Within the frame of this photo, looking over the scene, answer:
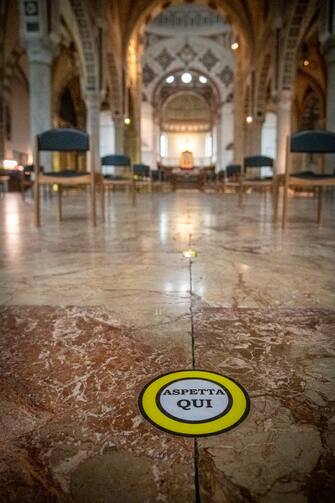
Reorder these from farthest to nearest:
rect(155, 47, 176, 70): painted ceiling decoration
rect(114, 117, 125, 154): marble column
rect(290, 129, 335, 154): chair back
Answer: rect(155, 47, 176, 70): painted ceiling decoration, rect(114, 117, 125, 154): marble column, rect(290, 129, 335, 154): chair back

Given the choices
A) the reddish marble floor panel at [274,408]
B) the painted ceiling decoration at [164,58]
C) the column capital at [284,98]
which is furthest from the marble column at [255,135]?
the reddish marble floor panel at [274,408]

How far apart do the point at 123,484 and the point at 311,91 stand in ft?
75.8

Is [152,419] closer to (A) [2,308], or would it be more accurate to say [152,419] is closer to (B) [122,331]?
(B) [122,331]

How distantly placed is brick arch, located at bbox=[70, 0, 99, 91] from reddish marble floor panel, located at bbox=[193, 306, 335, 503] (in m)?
12.7

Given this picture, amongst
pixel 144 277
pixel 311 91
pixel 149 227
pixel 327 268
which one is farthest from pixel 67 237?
pixel 311 91

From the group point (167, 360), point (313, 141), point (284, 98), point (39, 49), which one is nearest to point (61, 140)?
point (313, 141)

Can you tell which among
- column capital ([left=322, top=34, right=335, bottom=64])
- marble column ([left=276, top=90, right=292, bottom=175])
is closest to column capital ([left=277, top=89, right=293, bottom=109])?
marble column ([left=276, top=90, right=292, bottom=175])

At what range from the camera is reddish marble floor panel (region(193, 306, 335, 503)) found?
1.81 feet

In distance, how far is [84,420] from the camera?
2.29 feet

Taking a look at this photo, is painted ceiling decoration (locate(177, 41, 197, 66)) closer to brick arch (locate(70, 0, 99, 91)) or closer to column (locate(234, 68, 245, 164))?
column (locate(234, 68, 245, 164))

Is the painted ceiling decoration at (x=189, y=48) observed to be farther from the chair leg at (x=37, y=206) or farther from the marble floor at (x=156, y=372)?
the marble floor at (x=156, y=372)

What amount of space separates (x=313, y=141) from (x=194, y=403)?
3.61m

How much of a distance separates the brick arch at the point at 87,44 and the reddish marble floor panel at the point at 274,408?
12659 millimetres

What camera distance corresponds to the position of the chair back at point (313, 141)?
12.3 ft
